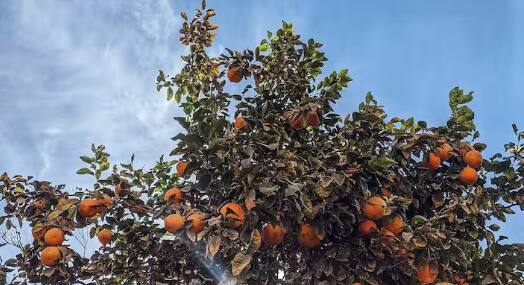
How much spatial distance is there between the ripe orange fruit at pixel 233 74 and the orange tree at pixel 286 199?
2 cm

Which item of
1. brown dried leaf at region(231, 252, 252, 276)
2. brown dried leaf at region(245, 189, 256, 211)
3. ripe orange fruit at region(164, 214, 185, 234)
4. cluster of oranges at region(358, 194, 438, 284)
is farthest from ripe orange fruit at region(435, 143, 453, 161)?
ripe orange fruit at region(164, 214, 185, 234)

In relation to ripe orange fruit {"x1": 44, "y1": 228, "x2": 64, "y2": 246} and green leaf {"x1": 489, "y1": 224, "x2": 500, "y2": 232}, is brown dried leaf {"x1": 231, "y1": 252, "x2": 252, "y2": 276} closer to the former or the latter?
ripe orange fruit {"x1": 44, "y1": 228, "x2": 64, "y2": 246}

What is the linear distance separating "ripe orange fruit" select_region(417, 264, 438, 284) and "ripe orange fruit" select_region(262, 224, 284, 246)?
1.24 m

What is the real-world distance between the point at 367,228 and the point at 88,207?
2454 millimetres

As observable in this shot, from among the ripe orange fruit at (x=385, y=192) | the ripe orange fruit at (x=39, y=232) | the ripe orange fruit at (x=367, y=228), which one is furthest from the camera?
the ripe orange fruit at (x=385, y=192)

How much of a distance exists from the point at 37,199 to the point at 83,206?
71 centimetres

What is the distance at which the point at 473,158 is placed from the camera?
5.70m

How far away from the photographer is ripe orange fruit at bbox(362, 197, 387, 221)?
16.0 ft

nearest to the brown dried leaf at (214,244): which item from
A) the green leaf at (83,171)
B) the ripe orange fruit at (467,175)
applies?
the green leaf at (83,171)

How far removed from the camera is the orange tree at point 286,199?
15.5 feet

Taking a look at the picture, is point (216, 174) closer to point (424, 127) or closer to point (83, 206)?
point (83, 206)

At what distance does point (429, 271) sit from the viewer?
16.0 feet

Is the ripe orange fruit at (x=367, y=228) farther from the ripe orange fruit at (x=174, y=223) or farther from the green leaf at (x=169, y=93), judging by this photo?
the green leaf at (x=169, y=93)

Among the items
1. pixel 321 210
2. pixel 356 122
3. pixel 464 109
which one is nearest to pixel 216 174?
pixel 321 210
